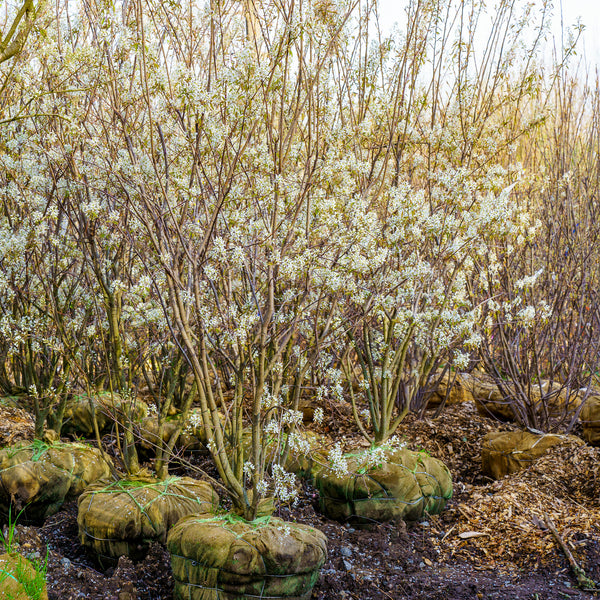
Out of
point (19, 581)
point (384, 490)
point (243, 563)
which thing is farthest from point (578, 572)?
point (19, 581)

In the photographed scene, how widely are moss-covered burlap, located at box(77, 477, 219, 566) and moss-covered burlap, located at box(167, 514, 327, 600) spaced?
0.58 m

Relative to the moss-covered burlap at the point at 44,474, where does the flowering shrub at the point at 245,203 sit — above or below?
above

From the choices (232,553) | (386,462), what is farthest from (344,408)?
(232,553)

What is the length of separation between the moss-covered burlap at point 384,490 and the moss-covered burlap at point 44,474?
1.80 m

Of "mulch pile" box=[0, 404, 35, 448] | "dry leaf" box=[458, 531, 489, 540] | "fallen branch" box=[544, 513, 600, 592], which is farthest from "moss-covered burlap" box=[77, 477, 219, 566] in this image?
"fallen branch" box=[544, 513, 600, 592]

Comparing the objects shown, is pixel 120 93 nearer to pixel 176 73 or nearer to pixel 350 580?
pixel 176 73

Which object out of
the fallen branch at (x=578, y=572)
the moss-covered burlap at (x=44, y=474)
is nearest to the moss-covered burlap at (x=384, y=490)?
the fallen branch at (x=578, y=572)

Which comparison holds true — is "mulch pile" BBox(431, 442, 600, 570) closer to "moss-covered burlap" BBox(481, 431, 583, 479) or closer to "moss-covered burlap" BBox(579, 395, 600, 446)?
"moss-covered burlap" BBox(481, 431, 583, 479)

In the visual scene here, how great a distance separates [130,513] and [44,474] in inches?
37.9

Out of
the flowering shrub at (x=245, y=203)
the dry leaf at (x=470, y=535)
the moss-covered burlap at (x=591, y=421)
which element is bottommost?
the dry leaf at (x=470, y=535)

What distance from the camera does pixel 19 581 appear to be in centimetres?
272

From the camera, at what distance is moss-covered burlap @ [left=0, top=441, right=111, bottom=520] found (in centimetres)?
428

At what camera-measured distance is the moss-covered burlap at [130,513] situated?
3.78m

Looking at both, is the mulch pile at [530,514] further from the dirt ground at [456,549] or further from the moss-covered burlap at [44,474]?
the moss-covered burlap at [44,474]
